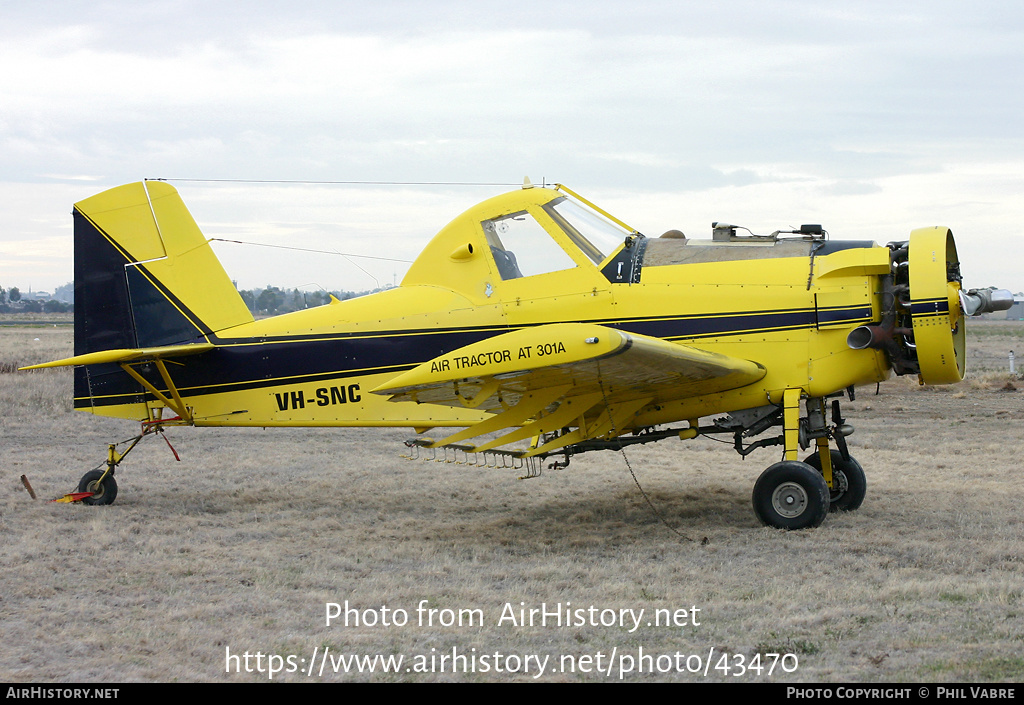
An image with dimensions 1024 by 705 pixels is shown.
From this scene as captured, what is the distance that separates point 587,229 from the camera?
318 inches

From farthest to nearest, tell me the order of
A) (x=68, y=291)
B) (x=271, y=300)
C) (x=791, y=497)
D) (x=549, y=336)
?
(x=68, y=291) → (x=271, y=300) → (x=791, y=497) → (x=549, y=336)

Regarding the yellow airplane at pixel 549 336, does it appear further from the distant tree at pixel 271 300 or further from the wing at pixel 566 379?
the distant tree at pixel 271 300

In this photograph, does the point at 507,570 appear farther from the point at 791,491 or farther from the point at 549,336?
the point at 791,491

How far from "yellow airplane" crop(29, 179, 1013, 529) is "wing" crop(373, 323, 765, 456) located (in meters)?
0.02

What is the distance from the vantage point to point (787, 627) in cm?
509

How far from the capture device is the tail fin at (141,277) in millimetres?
9414

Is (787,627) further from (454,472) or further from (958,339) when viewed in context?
(454,472)

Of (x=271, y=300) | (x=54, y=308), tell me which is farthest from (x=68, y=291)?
(x=54, y=308)

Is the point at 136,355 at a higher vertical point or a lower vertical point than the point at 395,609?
higher

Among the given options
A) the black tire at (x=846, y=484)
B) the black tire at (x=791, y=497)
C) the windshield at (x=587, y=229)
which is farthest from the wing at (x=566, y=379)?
the black tire at (x=846, y=484)

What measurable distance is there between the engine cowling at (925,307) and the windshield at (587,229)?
7.14ft

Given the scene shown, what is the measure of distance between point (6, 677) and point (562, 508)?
5.31 metres

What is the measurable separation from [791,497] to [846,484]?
1.28 metres
